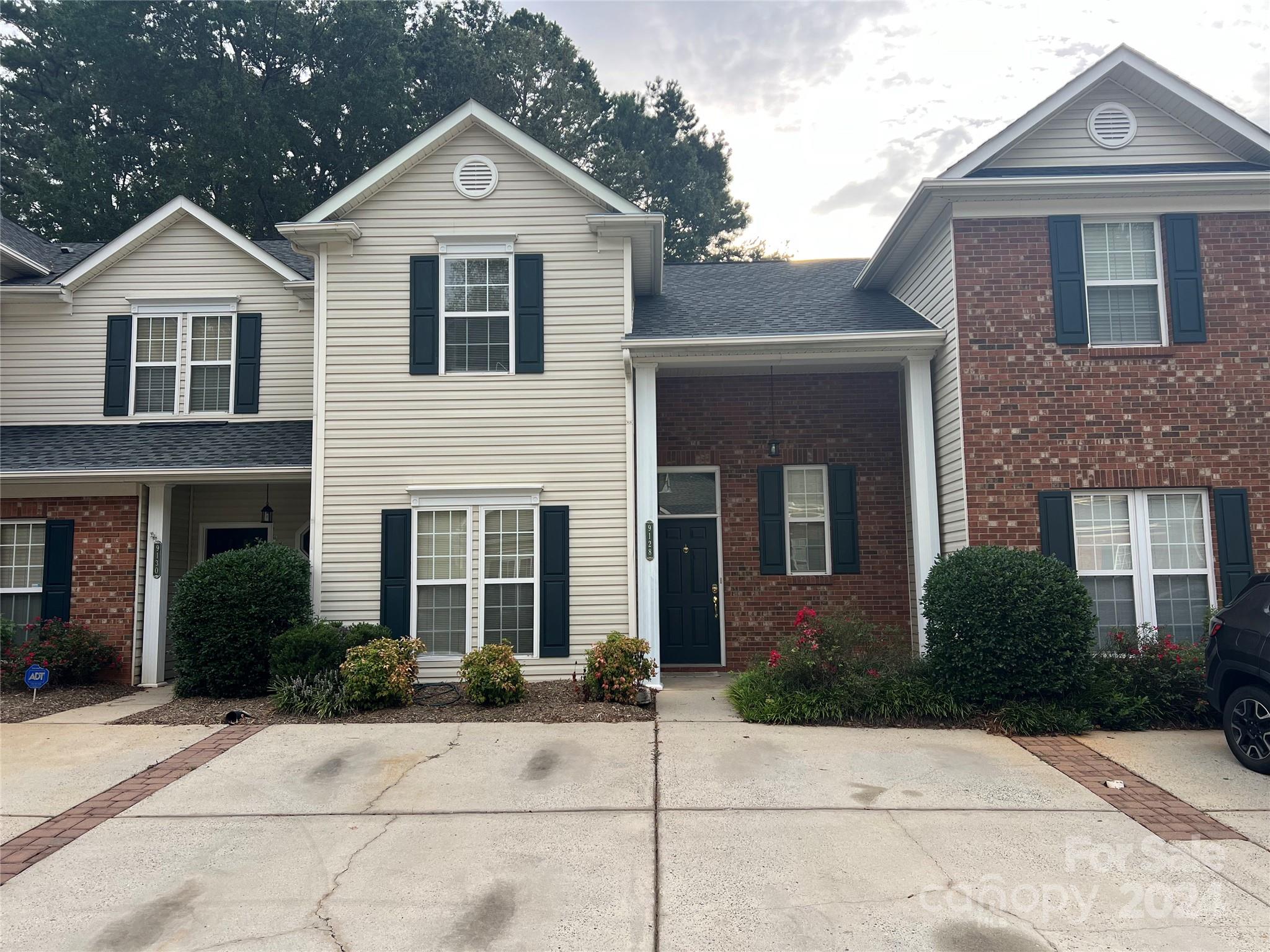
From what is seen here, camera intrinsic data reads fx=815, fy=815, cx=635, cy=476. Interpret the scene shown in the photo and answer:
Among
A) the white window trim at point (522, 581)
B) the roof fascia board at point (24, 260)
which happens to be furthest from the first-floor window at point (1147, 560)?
the roof fascia board at point (24, 260)

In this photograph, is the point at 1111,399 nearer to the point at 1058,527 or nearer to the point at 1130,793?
the point at 1058,527

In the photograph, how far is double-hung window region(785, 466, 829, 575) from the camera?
11258mm

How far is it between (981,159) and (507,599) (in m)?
7.54

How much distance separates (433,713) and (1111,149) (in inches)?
392

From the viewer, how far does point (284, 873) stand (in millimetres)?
4738

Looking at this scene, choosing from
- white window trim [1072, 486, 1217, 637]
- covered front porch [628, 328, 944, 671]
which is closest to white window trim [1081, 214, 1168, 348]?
white window trim [1072, 486, 1217, 637]

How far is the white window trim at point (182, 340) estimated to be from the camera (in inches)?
452

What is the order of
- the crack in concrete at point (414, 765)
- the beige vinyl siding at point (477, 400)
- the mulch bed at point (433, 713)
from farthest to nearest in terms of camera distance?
1. the beige vinyl siding at point (477, 400)
2. the mulch bed at point (433, 713)
3. the crack in concrete at point (414, 765)

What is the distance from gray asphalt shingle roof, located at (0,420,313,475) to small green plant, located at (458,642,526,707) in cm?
362

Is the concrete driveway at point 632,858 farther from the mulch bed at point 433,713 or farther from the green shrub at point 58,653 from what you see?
the green shrub at point 58,653

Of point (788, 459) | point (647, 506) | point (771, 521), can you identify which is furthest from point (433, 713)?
point (788, 459)

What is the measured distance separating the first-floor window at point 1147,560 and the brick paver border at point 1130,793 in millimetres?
2299

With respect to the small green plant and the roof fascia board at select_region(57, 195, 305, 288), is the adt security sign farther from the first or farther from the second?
the roof fascia board at select_region(57, 195, 305, 288)

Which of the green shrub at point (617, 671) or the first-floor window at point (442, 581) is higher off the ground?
the first-floor window at point (442, 581)
